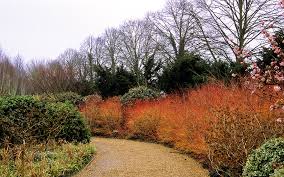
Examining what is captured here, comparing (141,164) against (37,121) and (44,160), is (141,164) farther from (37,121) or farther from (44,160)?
(37,121)

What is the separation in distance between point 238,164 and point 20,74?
120 feet

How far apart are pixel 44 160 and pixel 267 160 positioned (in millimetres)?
4902

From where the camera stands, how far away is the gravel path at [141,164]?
9.01 meters

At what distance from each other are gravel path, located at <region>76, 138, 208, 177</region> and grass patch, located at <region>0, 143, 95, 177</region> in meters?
0.30

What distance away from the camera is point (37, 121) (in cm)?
1143

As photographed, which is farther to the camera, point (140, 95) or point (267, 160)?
point (140, 95)

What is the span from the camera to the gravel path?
901cm

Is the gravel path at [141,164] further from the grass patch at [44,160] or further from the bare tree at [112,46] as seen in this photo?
the bare tree at [112,46]

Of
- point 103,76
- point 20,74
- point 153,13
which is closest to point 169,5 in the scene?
point 153,13

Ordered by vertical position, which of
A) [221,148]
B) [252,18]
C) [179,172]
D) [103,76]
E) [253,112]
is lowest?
[179,172]

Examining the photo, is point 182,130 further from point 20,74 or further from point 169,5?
point 20,74

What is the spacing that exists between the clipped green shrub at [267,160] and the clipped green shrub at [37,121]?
626 centimetres

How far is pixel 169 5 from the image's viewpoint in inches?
1328

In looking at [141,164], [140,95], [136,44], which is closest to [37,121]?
[141,164]
